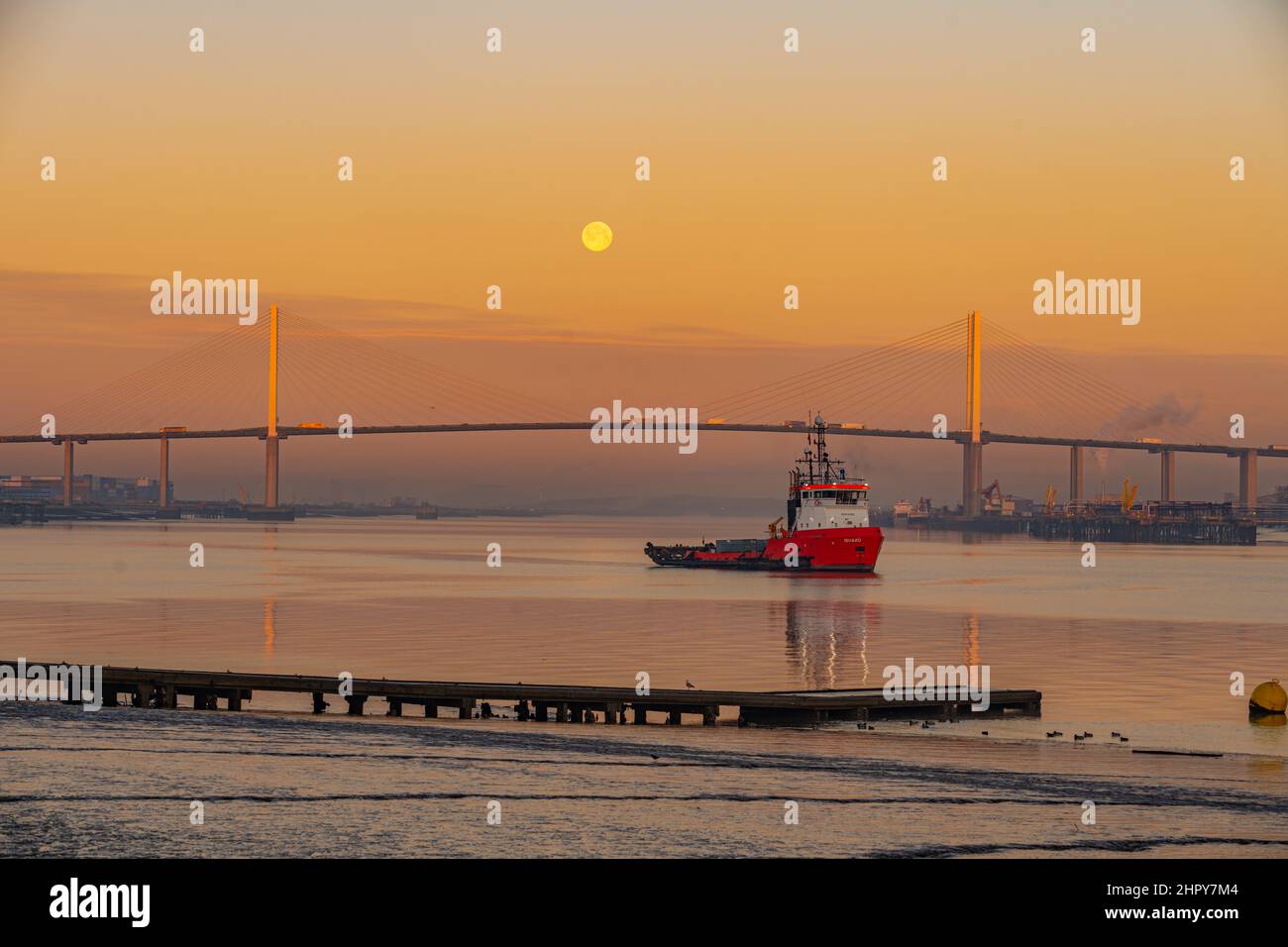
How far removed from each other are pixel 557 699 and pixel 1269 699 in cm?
1416

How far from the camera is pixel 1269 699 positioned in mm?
29531

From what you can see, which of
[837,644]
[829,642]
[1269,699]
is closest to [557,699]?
[1269,699]

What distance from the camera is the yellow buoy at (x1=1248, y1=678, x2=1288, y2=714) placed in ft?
96.8

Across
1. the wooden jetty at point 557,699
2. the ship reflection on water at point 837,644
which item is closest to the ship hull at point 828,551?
the ship reflection on water at point 837,644

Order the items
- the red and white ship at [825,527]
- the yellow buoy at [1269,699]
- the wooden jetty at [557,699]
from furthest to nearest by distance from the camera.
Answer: the red and white ship at [825,527] → the yellow buoy at [1269,699] → the wooden jetty at [557,699]

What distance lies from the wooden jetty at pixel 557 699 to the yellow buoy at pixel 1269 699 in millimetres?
5147

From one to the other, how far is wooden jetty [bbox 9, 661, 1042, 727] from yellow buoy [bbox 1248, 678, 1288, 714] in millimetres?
5147

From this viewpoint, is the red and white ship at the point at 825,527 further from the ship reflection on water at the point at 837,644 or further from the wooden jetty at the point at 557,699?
the wooden jetty at the point at 557,699

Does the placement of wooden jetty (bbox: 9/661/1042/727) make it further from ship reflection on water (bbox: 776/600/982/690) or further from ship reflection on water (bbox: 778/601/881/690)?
ship reflection on water (bbox: 778/601/881/690)

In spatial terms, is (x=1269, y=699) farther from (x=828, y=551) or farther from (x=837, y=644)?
(x=828, y=551)

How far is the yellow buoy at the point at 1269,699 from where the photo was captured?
29.5 m

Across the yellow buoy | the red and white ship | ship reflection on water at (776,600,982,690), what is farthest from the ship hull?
the yellow buoy
